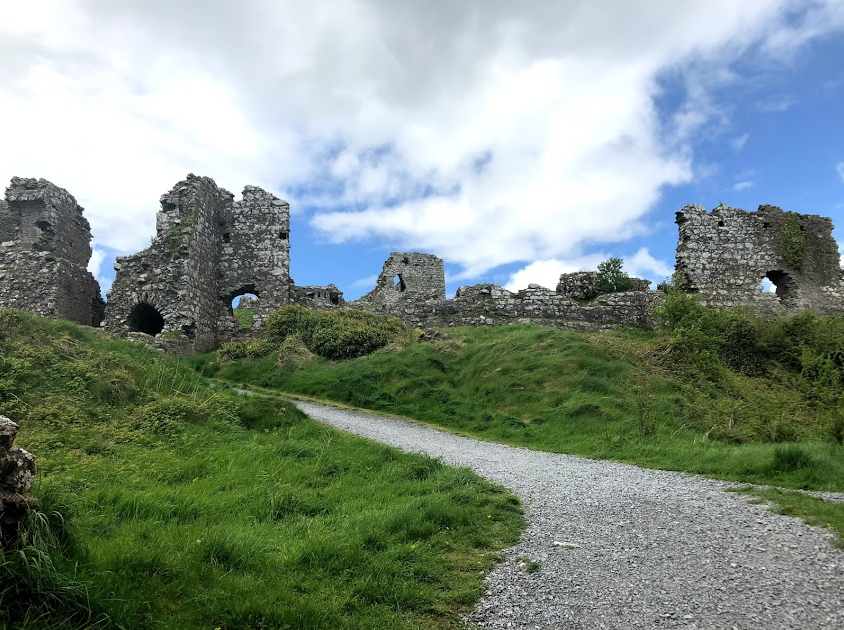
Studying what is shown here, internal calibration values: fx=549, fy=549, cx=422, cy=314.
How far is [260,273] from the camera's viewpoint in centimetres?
2364

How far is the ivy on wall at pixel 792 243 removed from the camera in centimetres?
2317

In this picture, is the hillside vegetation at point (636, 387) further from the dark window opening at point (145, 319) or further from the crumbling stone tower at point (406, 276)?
the crumbling stone tower at point (406, 276)

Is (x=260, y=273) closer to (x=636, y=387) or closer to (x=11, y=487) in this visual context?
(x=636, y=387)

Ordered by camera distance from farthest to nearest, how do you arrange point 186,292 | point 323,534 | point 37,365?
1. point 186,292
2. point 37,365
3. point 323,534

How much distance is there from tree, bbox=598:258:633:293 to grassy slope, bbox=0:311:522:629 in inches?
682

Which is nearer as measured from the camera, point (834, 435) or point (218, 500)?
point (218, 500)

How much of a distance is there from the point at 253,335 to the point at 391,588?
19.0 meters

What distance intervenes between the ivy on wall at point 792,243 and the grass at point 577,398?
816cm

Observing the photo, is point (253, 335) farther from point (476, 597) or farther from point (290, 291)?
point (476, 597)

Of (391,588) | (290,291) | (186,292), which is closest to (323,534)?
(391,588)

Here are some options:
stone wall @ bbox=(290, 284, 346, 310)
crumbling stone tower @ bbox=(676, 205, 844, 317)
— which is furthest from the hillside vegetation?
stone wall @ bbox=(290, 284, 346, 310)

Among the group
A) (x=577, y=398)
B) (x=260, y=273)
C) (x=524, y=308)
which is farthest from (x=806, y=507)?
(x=260, y=273)

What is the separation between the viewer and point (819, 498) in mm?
7137

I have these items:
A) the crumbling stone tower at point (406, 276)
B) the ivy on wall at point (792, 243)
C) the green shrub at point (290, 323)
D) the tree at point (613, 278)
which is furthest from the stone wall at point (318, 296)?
the ivy on wall at point (792, 243)
